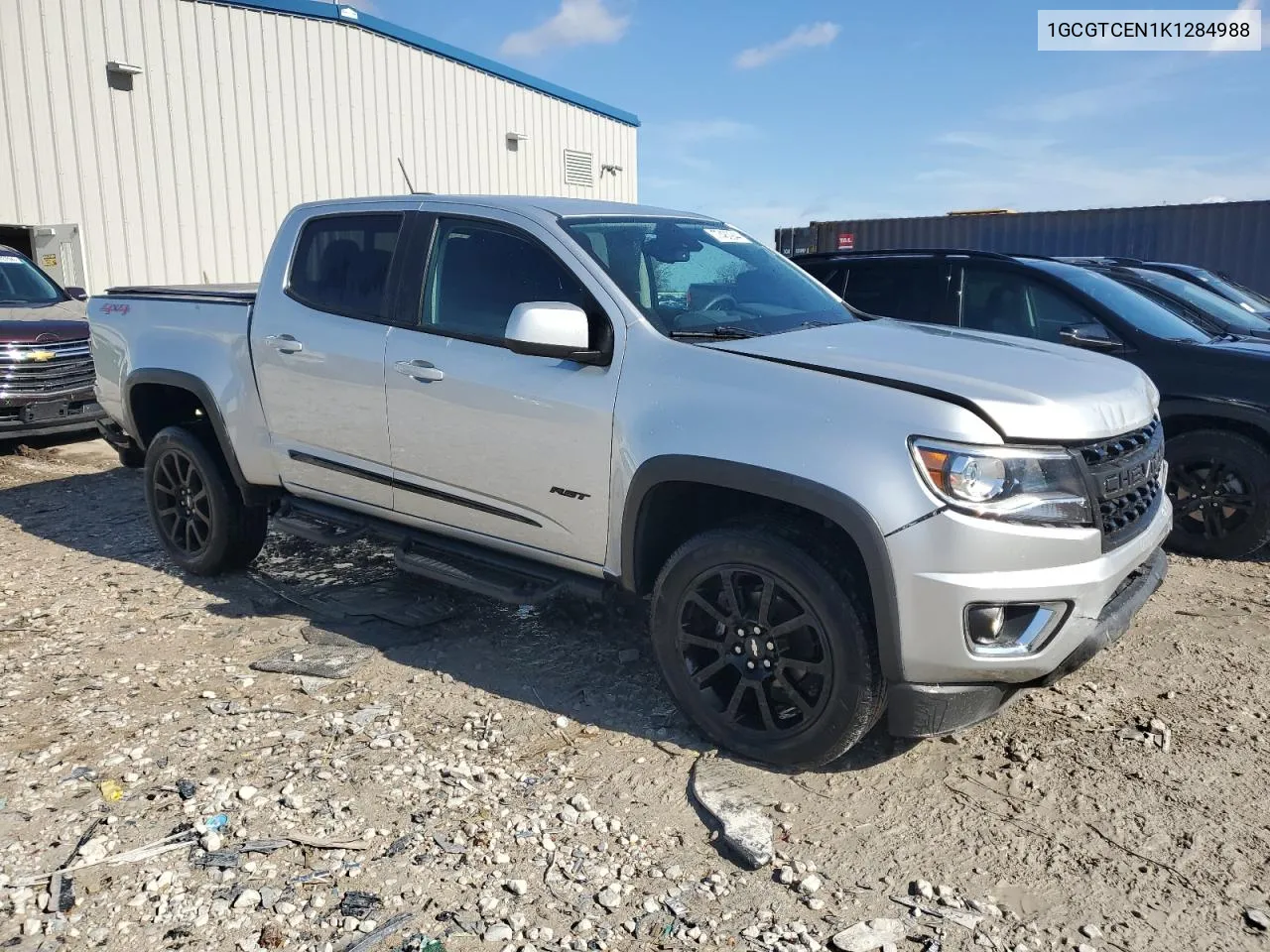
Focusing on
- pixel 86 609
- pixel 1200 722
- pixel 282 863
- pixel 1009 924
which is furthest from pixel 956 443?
pixel 86 609

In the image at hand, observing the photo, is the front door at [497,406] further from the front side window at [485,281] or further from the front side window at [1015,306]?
the front side window at [1015,306]

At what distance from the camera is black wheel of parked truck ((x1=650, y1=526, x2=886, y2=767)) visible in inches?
121

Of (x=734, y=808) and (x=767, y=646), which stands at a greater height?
(x=767, y=646)

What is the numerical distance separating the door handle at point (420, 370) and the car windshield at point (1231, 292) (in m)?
6.64

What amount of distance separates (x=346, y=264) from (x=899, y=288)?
365 cm

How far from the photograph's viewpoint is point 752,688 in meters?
3.35

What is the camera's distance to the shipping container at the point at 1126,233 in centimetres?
1616

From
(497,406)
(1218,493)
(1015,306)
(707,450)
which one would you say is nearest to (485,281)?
(497,406)

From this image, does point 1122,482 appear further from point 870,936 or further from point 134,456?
point 134,456

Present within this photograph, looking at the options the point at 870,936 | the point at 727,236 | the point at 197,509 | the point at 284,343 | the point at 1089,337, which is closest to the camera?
the point at 870,936

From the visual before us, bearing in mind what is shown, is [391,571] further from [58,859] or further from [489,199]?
[58,859]

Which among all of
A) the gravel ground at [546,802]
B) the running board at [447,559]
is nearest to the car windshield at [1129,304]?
the gravel ground at [546,802]

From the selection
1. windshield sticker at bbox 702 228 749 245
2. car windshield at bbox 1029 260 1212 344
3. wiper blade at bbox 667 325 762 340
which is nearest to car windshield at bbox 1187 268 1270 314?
car windshield at bbox 1029 260 1212 344

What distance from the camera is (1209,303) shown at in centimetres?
696
